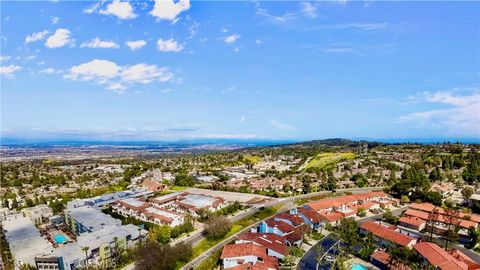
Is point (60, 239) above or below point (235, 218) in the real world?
below

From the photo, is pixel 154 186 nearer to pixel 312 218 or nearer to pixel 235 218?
pixel 235 218

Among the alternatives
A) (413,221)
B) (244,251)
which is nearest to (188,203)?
(244,251)

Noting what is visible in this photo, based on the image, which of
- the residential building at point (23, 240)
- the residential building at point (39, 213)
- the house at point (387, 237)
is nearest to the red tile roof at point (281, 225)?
the house at point (387, 237)

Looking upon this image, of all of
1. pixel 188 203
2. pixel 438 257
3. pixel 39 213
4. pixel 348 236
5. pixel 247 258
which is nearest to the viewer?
pixel 438 257

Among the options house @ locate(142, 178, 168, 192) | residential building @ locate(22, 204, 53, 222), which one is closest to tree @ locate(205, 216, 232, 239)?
residential building @ locate(22, 204, 53, 222)

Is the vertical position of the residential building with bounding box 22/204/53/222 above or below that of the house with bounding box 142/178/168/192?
below

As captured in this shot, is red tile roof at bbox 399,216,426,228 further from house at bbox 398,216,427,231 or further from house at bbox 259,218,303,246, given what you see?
house at bbox 259,218,303,246
